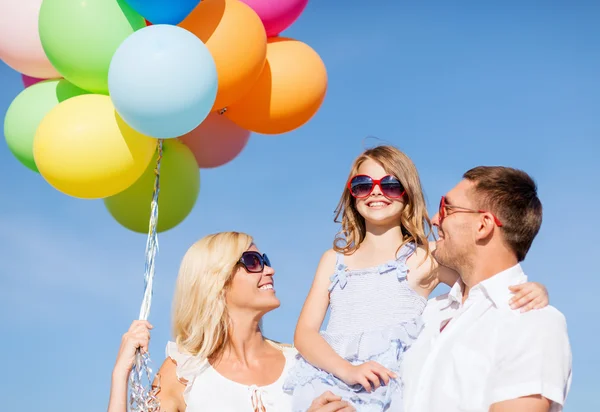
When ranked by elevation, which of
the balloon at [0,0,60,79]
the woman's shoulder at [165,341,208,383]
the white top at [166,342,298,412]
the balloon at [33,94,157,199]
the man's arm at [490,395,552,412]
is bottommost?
the man's arm at [490,395,552,412]

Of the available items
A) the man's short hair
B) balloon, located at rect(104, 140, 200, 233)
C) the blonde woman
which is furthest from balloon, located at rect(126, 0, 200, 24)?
the man's short hair

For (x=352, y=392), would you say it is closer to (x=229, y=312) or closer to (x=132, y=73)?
(x=229, y=312)

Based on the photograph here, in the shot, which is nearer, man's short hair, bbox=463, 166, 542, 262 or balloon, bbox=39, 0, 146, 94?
man's short hair, bbox=463, 166, 542, 262

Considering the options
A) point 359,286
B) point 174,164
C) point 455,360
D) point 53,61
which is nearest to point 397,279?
point 359,286

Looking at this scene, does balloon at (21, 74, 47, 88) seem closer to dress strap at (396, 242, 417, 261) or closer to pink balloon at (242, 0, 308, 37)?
pink balloon at (242, 0, 308, 37)

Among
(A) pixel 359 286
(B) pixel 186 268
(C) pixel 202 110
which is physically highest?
(C) pixel 202 110

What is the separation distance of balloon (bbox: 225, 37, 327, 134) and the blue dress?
102 centimetres

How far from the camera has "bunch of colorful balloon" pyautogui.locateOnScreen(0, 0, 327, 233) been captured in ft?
13.0

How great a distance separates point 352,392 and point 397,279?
2.48 feet

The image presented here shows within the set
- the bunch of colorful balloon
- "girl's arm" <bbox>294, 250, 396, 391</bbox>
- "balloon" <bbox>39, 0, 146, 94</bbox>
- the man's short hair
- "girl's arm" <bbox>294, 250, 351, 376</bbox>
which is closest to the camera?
the man's short hair

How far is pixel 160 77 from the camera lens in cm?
393

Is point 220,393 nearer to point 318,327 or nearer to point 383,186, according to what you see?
point 318,327

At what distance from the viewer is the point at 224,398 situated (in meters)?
4.55

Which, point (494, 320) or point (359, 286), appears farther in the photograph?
point (359, 286)
